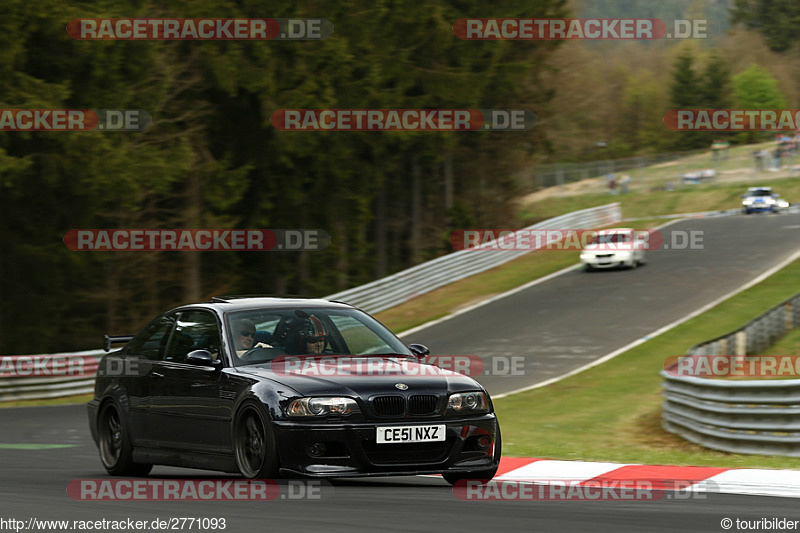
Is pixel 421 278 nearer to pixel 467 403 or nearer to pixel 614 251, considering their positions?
pixel 614 251

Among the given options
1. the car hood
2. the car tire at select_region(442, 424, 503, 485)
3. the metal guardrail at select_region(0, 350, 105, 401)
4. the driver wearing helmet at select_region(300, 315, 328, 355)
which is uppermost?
the driver wearing helmet at select_region(300, 315, 328, 355)

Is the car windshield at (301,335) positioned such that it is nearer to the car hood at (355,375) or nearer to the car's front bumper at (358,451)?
the car hood at (355,375)

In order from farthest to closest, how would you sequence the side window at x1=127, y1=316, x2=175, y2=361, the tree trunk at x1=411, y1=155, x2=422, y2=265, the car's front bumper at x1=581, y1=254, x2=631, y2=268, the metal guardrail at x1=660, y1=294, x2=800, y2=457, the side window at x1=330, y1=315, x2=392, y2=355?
the tree trunk at x1=411, y1=155, x2=422, y2=265 → the car's front bumper at x1=581, y1=254, x2=631, y2=268 → the metal guardrail at x1=660, y1=294, x2=800, y2=457 → the side window at x1=127, y1=316, x2=175, y2=361 → the side window at x1=330, y1=315, x2=392, y2=355

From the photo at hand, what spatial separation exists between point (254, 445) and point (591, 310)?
878 inches

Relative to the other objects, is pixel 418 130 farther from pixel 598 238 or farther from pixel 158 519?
pixel 158 519

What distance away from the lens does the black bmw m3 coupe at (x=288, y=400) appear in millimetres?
8109

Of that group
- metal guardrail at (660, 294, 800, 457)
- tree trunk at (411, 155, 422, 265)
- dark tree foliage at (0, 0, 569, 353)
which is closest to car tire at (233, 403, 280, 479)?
metal guardrail at (660, 294, 800, 457)

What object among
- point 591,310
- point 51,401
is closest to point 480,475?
point 51,401

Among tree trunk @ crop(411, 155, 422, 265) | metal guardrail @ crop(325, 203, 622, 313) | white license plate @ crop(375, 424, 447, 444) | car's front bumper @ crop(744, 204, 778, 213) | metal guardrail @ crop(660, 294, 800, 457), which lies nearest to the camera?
white license plate @ crop(375, 424, 447, 444)

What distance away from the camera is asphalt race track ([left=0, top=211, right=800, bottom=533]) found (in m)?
6.54

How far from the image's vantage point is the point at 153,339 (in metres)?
10.0

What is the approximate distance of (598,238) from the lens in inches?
1460

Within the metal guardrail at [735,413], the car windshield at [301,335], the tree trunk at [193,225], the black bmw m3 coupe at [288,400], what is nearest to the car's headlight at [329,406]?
the black bmw m3 coupe at [288,400]

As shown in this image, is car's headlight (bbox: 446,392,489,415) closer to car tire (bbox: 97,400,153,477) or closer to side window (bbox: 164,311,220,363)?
side window (bbox: 164,311,220,363)
